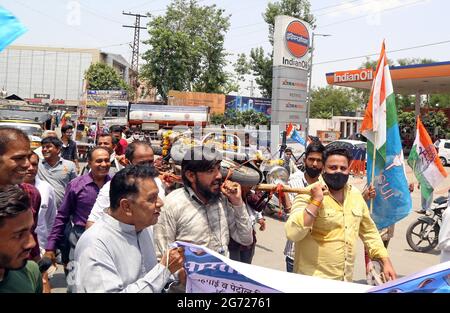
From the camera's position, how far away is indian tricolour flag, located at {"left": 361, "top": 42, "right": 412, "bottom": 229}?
462cm

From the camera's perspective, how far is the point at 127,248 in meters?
2.27

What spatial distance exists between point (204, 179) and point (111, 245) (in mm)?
853

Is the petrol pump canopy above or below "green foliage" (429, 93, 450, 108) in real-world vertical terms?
below

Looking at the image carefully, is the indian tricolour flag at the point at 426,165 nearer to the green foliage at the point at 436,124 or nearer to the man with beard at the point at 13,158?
the man with beard at the point at 13,158

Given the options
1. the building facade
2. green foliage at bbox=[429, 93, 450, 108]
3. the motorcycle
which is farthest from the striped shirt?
the building facade

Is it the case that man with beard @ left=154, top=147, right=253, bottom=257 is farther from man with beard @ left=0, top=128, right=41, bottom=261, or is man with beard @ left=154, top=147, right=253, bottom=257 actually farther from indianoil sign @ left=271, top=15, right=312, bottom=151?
indianoil sign @ left=271, top=15, right=312, bottom=151

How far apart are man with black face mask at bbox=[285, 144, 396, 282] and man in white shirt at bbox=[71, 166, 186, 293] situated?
0.87m

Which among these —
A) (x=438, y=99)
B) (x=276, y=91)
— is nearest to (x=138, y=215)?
(x=276, y=91)

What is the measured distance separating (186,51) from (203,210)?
32614mm

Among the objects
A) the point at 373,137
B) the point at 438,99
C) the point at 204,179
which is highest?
A: the point at 438,99

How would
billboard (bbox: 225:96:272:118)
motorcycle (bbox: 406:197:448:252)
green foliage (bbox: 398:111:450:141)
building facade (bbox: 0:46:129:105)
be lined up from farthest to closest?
building facade (bbox: 0:46:129:105) → billboard (bbox: 225:96:272:118) → green foliage (bbox: 398:111:450:141) → motorcycle (bbox: 406:197:448:252)

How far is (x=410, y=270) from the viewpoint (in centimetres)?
653

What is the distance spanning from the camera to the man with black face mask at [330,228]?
114 inches
